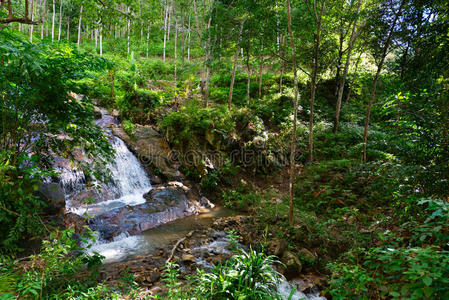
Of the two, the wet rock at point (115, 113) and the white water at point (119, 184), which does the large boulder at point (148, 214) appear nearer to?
the white water at point (119, 184)

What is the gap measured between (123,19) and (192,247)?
5.94 meters

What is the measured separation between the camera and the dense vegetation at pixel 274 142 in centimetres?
308

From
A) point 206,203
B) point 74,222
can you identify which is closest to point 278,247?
point 206,203

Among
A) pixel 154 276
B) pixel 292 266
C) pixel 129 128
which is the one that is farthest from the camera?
pixel 129 128

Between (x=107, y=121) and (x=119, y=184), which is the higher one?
(x=107, y=121)

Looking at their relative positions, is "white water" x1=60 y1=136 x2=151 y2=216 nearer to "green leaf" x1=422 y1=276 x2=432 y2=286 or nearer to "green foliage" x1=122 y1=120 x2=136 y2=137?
"green foliage" x1=122 y1=120 x2=136 y2=137

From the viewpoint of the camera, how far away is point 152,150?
1098 cm

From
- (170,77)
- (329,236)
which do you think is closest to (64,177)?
(329,236)

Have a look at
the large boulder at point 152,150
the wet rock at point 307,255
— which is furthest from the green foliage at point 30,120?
the large boulder at point 152,150

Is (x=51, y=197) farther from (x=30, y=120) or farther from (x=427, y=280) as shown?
(x=427, y=280)

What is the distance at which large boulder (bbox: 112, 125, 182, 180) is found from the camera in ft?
34.7

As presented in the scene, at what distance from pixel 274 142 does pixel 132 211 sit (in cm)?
844

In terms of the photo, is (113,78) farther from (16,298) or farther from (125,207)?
(16,298)

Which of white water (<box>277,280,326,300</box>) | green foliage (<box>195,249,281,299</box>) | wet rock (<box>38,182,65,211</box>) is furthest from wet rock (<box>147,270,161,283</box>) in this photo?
wet rock (<box>38,182,65,211</box>)
